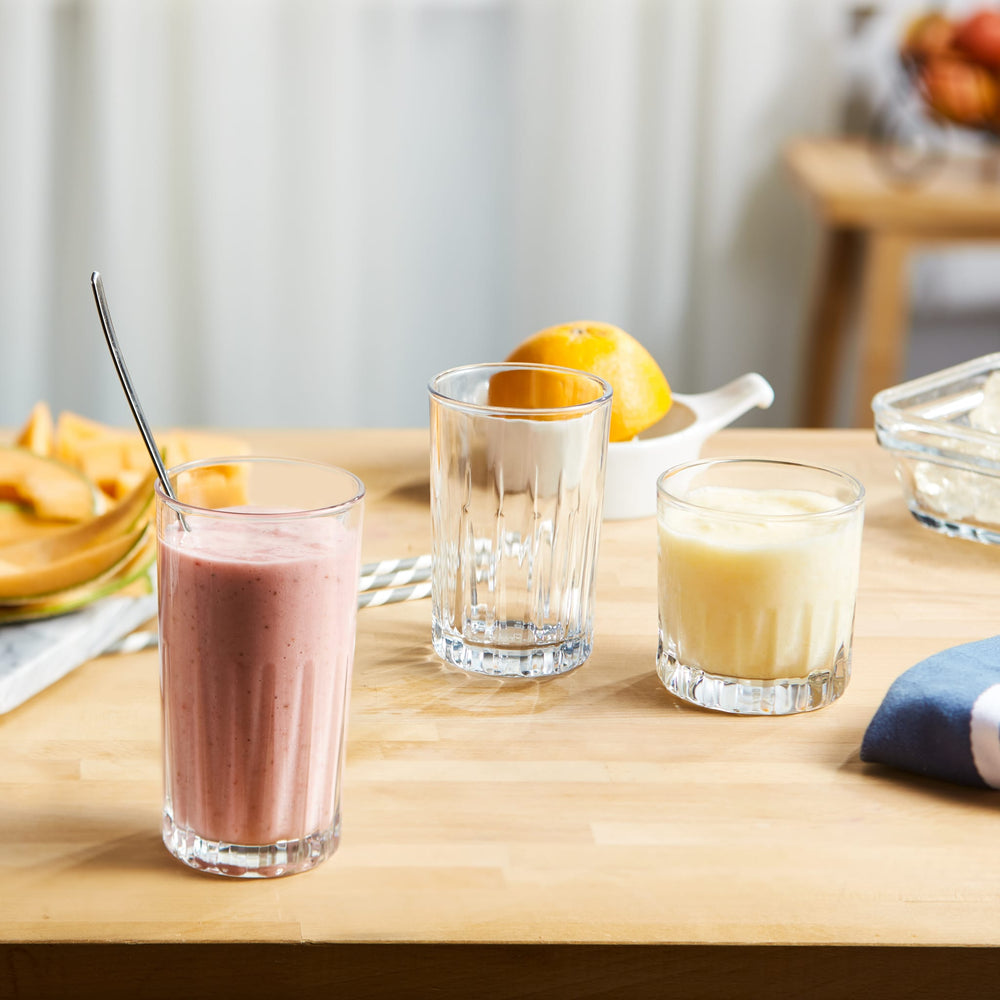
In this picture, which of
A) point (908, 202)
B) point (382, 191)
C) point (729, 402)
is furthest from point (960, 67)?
point (729, 402)

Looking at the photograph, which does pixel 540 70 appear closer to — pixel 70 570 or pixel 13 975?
pixel 70 570

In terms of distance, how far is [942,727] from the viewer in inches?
24.5

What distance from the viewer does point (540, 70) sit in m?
2.40

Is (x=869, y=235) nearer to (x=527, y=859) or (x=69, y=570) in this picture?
(x=69, y=570)

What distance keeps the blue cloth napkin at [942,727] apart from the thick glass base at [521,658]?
0.58 feet

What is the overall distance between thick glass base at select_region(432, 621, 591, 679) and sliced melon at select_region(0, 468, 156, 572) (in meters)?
0.23

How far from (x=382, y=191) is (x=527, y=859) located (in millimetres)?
2053

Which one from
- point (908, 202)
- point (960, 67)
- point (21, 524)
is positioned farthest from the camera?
point (960, 67)

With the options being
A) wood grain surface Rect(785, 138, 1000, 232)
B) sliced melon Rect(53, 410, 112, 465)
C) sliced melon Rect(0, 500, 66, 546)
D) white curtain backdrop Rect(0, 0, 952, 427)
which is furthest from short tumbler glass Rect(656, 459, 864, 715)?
white curtain backdrop Rect(0, 0, 952, 427)

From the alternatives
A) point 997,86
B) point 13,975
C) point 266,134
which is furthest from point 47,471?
point 997,86

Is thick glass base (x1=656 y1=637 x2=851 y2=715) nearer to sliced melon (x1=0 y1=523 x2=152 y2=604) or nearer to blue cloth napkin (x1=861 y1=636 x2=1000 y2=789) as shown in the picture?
blue cloth napkin (x1=861 y1=636 x2=1000 y2=789)

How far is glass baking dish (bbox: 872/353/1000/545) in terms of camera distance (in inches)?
36.2

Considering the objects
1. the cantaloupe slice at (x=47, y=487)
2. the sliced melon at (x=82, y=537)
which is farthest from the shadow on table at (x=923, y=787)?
the cantaloupe slice at (x=47, y=487)

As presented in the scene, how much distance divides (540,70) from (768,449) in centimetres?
141
